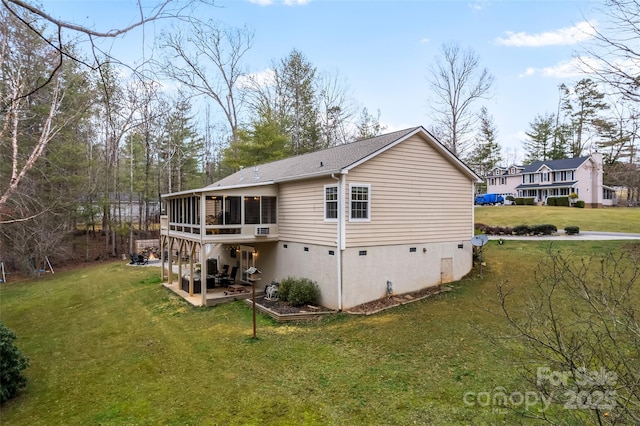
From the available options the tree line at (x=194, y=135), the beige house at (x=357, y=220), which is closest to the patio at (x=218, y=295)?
the beige house at (x=357, y=220)

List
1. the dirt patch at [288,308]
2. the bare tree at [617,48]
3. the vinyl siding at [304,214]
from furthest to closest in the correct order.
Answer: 1. the vinyl siding at [304,214]
2. the dirt patch at [288,308]
3. the bare tree at [617,48]

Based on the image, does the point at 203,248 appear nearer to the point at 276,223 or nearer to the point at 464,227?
the point at 276,223

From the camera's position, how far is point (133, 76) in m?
4.23

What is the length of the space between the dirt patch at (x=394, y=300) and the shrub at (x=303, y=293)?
1.49m

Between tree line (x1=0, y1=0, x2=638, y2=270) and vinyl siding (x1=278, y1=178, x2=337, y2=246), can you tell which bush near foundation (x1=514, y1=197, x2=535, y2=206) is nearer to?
tree line (x1=0, y1=0, x2=638, y2=270)

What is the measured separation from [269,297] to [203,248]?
128 inches

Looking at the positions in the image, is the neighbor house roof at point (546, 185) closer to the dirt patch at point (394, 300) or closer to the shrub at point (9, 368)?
the dirt patch at point (394, 300)

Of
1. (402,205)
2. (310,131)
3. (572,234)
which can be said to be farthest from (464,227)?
(310,131)

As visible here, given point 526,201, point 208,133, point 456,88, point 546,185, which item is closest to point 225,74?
point 208,133

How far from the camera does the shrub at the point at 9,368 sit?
729cm

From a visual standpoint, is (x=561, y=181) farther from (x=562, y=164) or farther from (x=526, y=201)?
(x=526, y=201)

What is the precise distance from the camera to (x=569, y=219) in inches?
1089

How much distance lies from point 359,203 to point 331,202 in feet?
3.26

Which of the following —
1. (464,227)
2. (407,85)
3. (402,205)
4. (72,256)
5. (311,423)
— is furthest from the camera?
(72,256)
